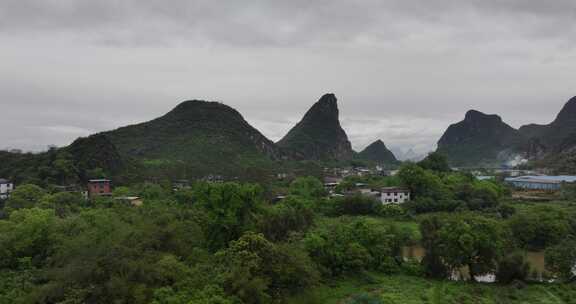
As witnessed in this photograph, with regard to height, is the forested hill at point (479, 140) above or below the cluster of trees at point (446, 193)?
above

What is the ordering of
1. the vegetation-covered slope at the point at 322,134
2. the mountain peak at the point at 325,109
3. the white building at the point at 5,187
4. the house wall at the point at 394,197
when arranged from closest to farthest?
the white building at the point at 5,187
the house wall at the point at 394,197
the vegetation-covered slope at the point at 322,134
the mountain peak at the point at 325,109

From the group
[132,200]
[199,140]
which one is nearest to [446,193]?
[132,200]

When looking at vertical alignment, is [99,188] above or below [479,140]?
below

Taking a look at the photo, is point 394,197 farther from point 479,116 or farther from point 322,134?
point 479,116

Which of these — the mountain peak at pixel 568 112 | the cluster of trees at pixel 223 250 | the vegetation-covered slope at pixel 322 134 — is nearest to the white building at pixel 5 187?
the cluster of trees at pixel 223 250

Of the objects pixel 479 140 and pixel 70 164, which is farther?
pixel 479 140

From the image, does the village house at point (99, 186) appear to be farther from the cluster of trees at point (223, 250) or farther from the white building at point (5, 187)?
the cluster of trees at point (223, 250)
